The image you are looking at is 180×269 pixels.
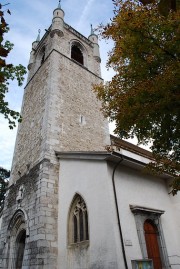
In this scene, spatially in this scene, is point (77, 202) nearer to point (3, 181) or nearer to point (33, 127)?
point (33, 127)

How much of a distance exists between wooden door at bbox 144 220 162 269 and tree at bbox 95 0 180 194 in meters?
2.92

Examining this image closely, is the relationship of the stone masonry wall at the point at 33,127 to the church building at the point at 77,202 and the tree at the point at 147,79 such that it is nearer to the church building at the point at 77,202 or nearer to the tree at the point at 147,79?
the church building at the point at 77,202

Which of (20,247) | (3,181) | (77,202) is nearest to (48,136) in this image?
(77,202)

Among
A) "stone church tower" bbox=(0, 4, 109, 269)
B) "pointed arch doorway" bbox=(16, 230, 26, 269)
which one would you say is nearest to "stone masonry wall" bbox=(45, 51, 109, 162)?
"stone church tower" bbox=(0, 4, 109, 269)

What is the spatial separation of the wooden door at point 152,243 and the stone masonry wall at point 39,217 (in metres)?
3.42

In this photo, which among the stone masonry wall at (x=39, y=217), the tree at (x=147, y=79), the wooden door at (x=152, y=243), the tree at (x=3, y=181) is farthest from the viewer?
the tree at (x=3, y=181)

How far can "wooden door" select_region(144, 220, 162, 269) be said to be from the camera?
28.1ft

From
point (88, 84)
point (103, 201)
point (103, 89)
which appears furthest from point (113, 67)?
point (88, 84)

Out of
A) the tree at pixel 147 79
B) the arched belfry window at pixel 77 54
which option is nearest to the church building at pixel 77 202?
the tree at pixel 147 79

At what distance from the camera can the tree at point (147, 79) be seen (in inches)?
241

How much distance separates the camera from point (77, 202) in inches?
360

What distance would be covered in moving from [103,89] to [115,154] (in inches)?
95.2

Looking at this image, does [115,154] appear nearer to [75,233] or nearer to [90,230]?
[90,230]

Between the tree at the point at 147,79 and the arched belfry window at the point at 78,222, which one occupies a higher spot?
the tree at the point at 147,79
